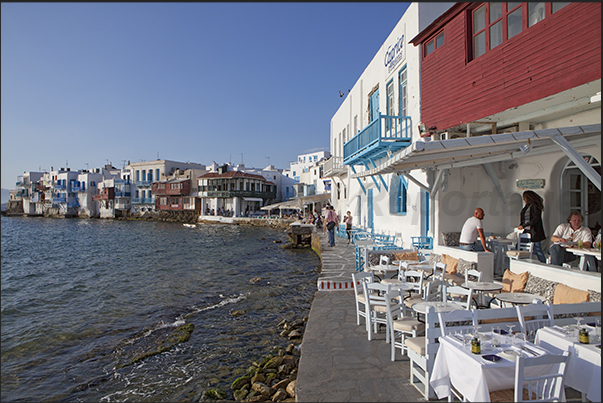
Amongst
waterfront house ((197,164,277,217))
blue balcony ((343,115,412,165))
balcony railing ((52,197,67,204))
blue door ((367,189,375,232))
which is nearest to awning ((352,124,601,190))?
blue balcony ((343,115,412,165))

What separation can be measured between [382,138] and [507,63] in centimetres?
428

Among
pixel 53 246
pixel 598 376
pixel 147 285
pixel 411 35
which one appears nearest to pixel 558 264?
pixel 598 376

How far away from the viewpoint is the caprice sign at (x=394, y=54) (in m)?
11.1

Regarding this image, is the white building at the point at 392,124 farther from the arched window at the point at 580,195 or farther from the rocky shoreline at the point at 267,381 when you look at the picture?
the rocky shoreline at the point at 267,381

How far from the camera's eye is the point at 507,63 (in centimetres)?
671

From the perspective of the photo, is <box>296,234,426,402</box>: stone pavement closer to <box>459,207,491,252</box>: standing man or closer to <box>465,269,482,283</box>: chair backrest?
<box>465,269,482,283</box>: chair backrest

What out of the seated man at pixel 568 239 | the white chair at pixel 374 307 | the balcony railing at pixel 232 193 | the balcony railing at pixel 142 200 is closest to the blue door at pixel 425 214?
the seated man at pixel 568 239

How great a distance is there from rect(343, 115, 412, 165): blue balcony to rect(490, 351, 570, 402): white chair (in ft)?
26.2

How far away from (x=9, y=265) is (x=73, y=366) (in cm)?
1991

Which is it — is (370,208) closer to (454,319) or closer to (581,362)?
(454,319)

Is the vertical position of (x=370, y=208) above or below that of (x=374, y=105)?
below

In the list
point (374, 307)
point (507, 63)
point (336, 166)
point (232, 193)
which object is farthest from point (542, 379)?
point (232, 193)

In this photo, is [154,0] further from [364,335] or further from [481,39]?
[481,39]

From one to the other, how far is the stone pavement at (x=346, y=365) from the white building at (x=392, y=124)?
16.1 ft
